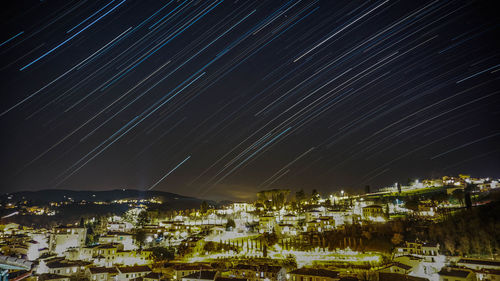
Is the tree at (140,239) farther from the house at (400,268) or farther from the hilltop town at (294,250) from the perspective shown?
the house at (400,268)

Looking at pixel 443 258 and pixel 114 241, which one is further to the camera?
pixel 114 241

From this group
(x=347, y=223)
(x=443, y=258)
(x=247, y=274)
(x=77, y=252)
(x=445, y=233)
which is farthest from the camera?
(x=347, y=223)

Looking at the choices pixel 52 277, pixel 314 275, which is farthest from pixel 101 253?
pixel 314 275

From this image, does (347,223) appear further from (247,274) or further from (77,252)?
(77,252)

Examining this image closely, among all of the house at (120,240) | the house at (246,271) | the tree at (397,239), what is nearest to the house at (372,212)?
the tree at (397,239)

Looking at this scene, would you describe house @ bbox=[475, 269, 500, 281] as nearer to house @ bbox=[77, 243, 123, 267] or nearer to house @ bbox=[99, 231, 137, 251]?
house @ bbox=[77, 243, 123, 267]

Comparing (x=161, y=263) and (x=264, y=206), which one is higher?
(x=264, y=206)

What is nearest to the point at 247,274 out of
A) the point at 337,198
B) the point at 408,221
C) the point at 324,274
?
the point at 324,274
